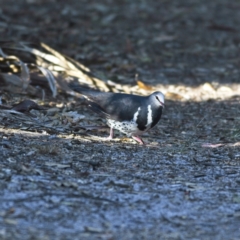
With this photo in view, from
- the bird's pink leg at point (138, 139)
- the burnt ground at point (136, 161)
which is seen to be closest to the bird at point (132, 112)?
the bird's pink leg at point (138, 139)

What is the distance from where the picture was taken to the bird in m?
6.33

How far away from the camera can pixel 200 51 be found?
11672 mm

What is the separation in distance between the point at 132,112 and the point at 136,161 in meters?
0.71

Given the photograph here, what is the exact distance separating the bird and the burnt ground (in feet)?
0.51

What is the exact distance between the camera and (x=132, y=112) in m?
6.39

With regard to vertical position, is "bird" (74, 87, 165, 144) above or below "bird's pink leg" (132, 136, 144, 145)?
above

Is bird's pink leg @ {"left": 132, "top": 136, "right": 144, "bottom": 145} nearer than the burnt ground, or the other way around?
the burnt ground

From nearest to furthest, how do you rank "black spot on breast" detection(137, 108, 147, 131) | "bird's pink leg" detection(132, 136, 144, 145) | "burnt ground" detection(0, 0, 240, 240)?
"burnt ground" detection(0, 0, 240, 240) → "black spot on breast" detection(137, 108, 147, 131) → "bird's pink leg" detection(132, 136, 144, 145)

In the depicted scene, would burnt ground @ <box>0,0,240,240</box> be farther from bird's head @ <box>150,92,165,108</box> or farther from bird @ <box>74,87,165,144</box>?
bird's head @ <box>150,92,165,108</box>

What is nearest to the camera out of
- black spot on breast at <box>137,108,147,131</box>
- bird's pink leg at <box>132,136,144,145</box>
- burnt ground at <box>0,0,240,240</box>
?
burnt ground at <box>0,0,240,240</box>

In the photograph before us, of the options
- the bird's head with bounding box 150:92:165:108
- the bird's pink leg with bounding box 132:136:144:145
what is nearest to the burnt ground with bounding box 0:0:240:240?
the bird's pink leg with bounding box 132:136:144:145

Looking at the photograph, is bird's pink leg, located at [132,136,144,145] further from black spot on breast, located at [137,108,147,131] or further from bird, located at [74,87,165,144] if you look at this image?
black spot on breast, located at [137,108,147,131]

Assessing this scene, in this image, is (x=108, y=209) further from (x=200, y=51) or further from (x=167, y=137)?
(x=200, y=51)

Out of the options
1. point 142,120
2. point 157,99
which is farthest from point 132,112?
point 157,99
